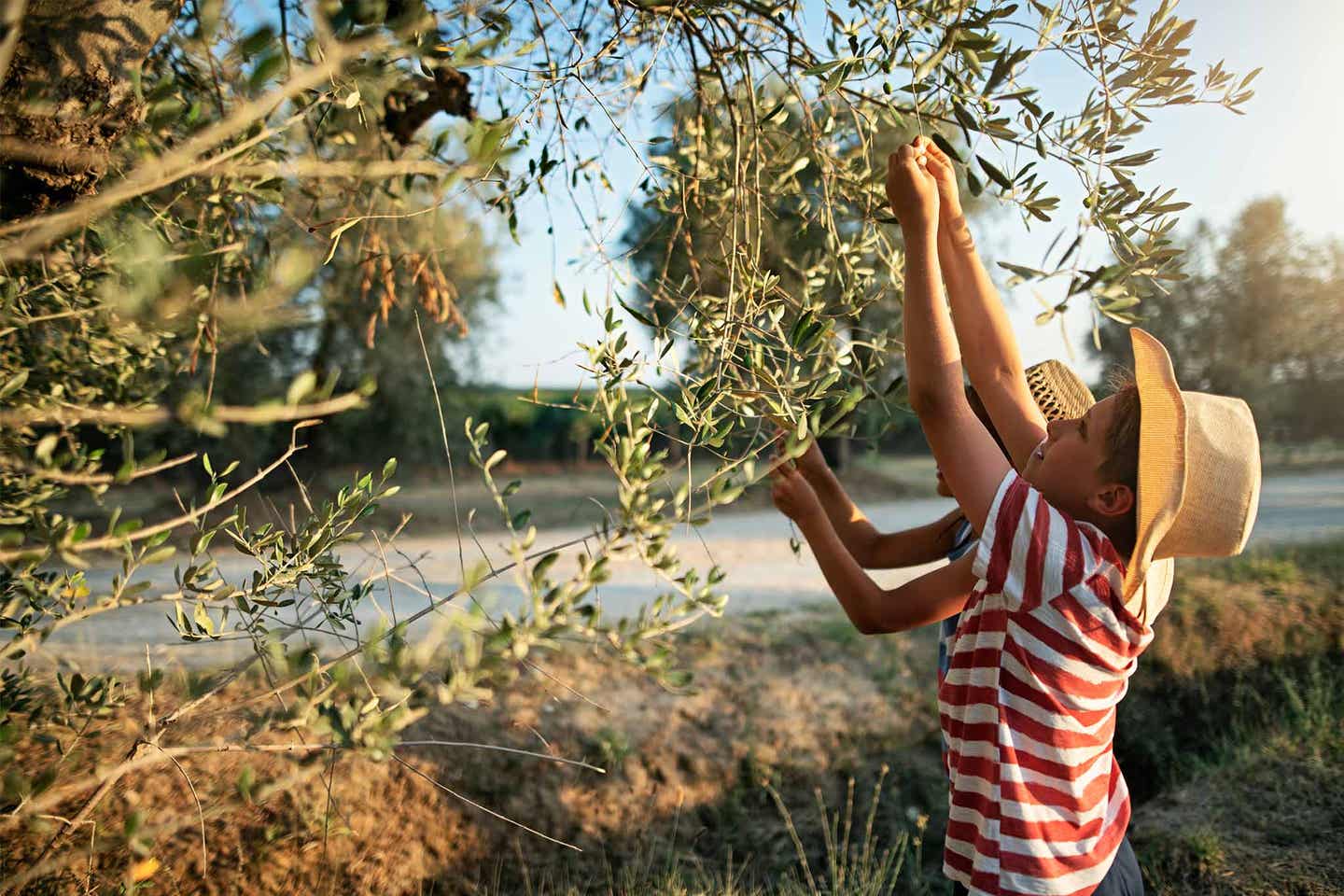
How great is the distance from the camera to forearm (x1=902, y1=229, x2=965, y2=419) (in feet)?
5.75

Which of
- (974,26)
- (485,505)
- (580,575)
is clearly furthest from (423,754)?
(485,505)

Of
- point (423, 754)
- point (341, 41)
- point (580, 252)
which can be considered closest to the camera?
point (341, 41)

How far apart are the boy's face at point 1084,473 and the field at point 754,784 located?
3.86ft

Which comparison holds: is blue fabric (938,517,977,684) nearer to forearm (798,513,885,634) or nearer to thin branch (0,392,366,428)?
forearm (798,513,885,634)

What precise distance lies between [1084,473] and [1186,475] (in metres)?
0.20

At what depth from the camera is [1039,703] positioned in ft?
5.73

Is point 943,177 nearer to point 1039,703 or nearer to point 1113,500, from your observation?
point 1113,500

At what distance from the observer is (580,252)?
2.93m

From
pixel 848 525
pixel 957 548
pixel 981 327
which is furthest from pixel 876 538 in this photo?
pixel 981 327

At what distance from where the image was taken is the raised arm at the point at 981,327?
1943 mm

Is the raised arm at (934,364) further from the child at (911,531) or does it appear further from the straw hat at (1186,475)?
the child at (911,531)

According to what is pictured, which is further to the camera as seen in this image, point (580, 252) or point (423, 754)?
point (423, 754)

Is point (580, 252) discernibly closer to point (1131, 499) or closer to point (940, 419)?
point (940, 419)

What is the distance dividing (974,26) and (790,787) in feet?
12.8
